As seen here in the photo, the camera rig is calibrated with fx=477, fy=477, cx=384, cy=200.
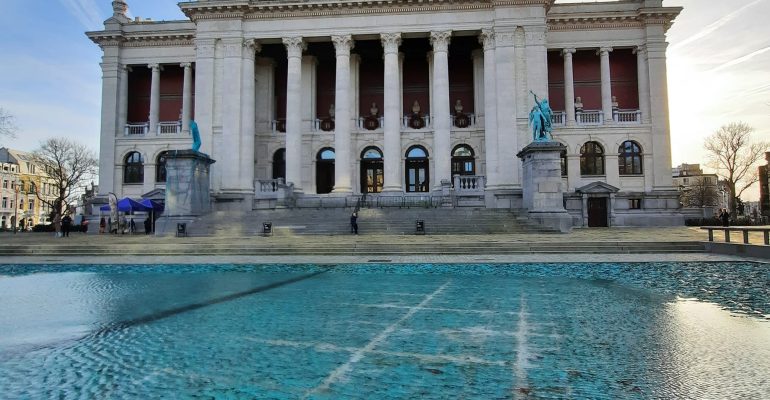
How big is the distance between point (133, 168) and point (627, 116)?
40318 millimetres

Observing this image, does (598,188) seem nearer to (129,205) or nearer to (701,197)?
(129,205)

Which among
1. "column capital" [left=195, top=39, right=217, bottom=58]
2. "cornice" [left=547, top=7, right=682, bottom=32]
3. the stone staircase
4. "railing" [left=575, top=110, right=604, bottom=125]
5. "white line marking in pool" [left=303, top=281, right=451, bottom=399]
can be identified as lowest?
"white line marking in pool" [left=303, top=281, right=451, bottom=399]

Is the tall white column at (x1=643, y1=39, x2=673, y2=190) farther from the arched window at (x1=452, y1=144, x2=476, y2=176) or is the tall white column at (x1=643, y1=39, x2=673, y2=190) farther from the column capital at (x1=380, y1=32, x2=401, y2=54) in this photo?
the column capital at (x1=380, y1=32, x2=401, y2=54)

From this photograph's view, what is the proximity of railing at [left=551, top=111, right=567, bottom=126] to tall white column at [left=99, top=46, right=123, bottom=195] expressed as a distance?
3537 cm

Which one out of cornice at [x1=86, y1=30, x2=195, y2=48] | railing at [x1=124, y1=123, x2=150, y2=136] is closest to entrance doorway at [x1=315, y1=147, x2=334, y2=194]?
cornice at [x1=86, y1=30, x2=195, y2=48]

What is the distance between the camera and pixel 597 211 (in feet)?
115

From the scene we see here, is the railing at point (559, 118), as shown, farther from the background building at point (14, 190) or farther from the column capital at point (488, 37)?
the background building at point (14, 190)

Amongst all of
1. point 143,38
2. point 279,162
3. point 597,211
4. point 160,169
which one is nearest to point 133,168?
point 160,169

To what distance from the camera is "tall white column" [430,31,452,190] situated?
33406 mm

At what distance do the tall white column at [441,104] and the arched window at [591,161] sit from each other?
1087 centimetres

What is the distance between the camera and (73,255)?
1694cm

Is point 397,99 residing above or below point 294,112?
above

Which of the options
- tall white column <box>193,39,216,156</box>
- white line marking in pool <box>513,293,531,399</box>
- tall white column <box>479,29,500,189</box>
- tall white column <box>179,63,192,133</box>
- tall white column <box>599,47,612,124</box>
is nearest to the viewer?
white line marking in pool <box>513,293,531,399</box>

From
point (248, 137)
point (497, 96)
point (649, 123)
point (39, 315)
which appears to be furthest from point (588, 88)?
point (39, 315)
